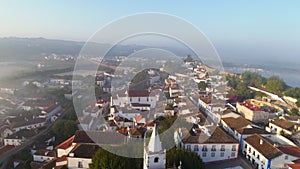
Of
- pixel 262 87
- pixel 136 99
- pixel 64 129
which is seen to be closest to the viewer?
pixel 64 129

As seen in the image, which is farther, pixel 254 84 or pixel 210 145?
pixel 254 84

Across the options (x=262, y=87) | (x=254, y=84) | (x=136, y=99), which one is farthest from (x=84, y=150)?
(x=254, y=84)

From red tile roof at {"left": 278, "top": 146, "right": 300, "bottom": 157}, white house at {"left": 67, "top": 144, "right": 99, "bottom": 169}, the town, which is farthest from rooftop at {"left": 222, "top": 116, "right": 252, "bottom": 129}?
white house at {"left": 67, "top": 144, "right": 99, "bottom": 169}

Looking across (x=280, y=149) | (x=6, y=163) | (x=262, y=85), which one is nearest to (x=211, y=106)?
(x=280, y=149)

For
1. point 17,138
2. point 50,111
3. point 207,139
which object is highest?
point 207,139

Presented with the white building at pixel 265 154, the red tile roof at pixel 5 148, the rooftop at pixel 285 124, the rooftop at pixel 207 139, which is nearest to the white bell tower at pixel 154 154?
the rooftop at pixel 207 139

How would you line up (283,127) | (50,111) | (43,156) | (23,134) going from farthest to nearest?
1. (50,111)
2. (23,134)
3. (283,127)
4. (43,156)

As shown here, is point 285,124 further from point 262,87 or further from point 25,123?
point 262,87

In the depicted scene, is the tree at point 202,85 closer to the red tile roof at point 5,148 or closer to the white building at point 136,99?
the white building at point 136,99
